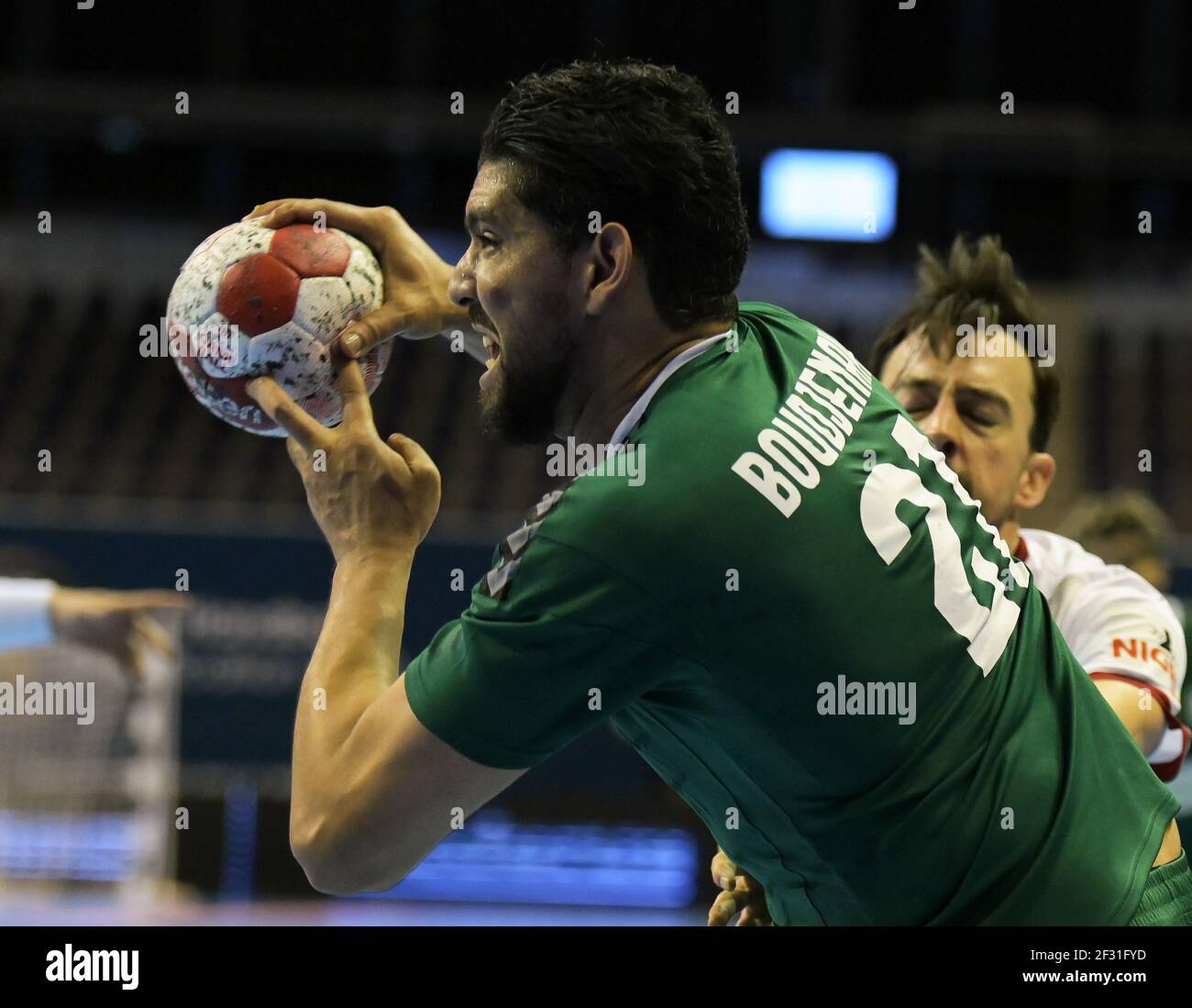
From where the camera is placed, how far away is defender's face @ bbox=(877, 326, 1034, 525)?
3.43 metres

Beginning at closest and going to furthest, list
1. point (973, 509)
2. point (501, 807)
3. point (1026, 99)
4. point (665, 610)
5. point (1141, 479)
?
point (665, 610) < point (973, 509) < point (501, 807) < point (1141, 479) < point (1026, 99)

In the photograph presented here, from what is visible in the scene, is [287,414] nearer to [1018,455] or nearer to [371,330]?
[371,330]

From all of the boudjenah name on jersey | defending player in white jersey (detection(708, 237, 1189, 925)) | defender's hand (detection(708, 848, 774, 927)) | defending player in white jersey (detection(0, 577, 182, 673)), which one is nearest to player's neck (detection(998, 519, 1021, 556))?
defending player in white jersey (detection(708, 237, 1189, 925))

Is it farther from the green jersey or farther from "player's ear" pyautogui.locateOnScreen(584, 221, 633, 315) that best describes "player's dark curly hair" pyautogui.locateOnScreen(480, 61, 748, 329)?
the green jersey

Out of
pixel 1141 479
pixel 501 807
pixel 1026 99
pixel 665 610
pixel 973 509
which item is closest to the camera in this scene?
pixel 665 610

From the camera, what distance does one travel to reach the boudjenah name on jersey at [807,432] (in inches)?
75.5

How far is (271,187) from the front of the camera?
13656 millimetres

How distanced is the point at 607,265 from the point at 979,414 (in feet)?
5.25

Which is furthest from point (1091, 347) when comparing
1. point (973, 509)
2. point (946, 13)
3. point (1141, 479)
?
point (973, 509)

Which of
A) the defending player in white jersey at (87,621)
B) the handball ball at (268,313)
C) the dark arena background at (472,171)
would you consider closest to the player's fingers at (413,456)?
the handball ball at (268,313)

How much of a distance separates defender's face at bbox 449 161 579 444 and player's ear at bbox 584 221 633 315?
4 cm

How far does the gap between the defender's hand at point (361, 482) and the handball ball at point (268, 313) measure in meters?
0.18

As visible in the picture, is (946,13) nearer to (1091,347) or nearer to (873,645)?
(1091,347)

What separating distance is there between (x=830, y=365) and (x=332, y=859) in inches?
39.4
